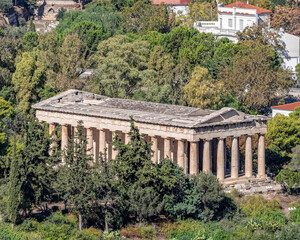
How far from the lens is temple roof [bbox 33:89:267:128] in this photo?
321ft

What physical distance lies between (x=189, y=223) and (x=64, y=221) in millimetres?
10194

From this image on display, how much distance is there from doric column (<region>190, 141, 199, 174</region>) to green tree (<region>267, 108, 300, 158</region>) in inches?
523

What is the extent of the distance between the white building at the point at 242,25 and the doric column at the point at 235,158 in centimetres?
5119

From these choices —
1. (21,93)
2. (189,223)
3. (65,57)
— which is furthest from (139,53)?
(189,223)

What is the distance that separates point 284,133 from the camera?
356 feet

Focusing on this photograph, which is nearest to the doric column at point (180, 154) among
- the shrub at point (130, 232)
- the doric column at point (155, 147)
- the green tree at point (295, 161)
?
the doric column at point (155, 147)

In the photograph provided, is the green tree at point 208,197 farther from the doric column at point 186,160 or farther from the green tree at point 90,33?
the green tree at point 90,33

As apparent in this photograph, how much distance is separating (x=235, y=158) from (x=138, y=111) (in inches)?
407

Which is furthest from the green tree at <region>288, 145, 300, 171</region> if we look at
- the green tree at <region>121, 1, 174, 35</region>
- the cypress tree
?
the green tree at <region>121, 1, 174, 35</region>

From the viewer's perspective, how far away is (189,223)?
301ft

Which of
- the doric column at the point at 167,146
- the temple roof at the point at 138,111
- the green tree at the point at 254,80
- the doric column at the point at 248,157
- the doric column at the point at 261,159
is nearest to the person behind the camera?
the temple roof at the point at 138,111

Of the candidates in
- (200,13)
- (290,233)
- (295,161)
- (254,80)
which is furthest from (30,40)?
(290,233)

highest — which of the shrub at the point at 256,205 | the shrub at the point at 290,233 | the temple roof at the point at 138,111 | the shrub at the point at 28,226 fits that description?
the temple roof at the point at 138,111

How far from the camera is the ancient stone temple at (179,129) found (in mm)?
97500
